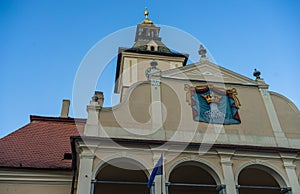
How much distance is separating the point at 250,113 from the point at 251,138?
146 cm

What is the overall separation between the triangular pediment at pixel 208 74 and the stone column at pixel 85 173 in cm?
589

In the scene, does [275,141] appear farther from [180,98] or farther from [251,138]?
[180,98]

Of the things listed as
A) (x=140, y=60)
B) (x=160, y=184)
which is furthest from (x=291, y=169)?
(x=140, y=60)

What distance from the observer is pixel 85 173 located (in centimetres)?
1195

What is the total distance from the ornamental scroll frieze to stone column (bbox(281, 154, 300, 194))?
2.46m

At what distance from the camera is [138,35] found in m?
31.0

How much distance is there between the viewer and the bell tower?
23.5m

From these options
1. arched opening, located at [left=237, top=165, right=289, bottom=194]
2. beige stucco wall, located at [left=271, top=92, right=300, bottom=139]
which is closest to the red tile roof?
arched opening, located at [left=237, top=165, right=289, bottom=194]

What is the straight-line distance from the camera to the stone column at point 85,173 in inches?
457

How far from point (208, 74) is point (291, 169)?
5.86 meters

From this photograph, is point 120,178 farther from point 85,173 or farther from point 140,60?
point 140,60

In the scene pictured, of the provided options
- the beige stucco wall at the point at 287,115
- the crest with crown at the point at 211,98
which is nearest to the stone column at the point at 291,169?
the beige stucco wall at the point at 287,115

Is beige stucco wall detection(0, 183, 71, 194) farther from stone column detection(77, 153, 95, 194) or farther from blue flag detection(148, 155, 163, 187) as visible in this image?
blue flag detection(148, 155, 163, 187)

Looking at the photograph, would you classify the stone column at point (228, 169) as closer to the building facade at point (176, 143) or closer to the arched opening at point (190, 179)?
the building facade at point (176, 143)
